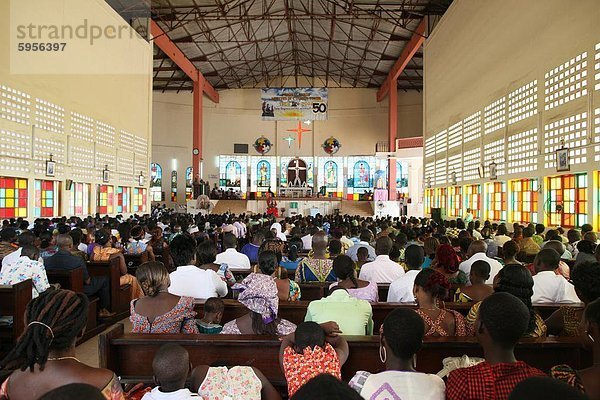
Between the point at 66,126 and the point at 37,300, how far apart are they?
47.7 ft

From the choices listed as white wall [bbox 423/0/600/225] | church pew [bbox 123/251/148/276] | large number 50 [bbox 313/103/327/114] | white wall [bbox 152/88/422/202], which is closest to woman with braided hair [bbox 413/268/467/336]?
church pew [bbox 123/251/148/276]

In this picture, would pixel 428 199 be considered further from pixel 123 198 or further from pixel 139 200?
pixel 123 198

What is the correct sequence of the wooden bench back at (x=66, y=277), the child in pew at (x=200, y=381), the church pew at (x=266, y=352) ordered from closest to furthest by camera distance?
the child in pew at (x=200, y=381) → the church pew at (x=266, y=352) → the wooden bench back at (x=66, y=277)

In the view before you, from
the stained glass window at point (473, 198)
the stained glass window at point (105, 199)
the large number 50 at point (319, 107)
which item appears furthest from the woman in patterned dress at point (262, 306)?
the large number 50 at point (319, 107)

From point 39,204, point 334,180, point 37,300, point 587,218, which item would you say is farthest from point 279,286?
point 334,180

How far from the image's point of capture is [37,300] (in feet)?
7.28

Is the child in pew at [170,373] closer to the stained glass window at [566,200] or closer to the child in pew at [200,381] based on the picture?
the child in pew at [200,381]

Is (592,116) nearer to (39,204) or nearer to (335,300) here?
(335,300)

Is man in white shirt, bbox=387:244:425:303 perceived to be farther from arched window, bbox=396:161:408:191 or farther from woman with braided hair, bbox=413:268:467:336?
arched window, bbox=396:161:408:191

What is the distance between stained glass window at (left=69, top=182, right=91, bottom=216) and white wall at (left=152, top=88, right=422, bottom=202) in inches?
624

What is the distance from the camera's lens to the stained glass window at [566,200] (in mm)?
10055

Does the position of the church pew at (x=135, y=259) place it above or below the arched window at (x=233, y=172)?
below

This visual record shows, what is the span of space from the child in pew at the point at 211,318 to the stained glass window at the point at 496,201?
11989mm

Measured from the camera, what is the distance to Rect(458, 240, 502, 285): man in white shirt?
571 cm
